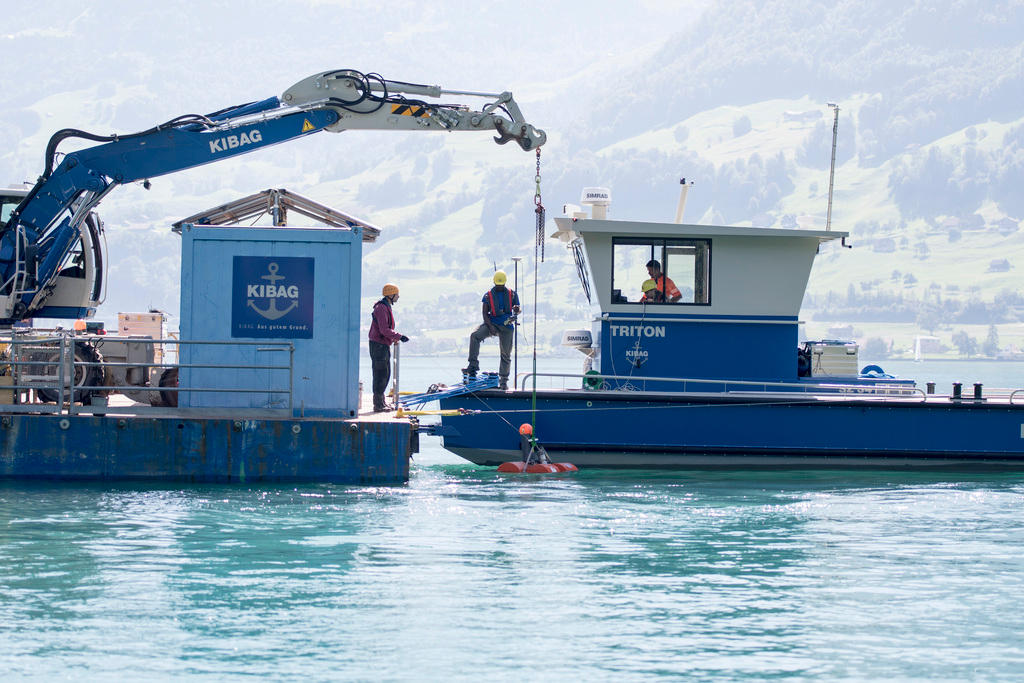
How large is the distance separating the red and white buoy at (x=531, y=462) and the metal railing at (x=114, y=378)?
11.3 feet

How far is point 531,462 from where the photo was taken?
16.6 meters

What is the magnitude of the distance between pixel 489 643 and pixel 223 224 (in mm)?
8591

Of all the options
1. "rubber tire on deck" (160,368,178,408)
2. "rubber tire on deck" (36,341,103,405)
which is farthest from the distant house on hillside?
"rubber tire on deck" (36,341,103,405)

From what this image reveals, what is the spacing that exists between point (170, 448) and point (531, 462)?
4.78m

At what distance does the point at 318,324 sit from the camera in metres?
14.4

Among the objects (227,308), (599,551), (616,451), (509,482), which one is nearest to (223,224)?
(227,308)

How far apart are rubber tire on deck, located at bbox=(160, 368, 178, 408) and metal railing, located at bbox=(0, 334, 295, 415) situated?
0.04ft

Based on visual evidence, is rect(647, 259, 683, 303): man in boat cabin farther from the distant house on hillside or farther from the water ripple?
the distant house on hillside

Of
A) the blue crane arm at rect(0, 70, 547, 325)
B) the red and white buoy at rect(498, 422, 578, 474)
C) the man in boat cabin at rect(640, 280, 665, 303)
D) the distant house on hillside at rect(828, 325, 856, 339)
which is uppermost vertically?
the distant house on hillside at rect(828, 325, 856, 339)

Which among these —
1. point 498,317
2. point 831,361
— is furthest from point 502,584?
point 831,361

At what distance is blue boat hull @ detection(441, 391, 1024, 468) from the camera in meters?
16.9

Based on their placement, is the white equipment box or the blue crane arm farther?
the white equipment box

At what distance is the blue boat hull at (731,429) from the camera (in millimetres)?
16859

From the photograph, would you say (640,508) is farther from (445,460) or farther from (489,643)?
(445,460)
